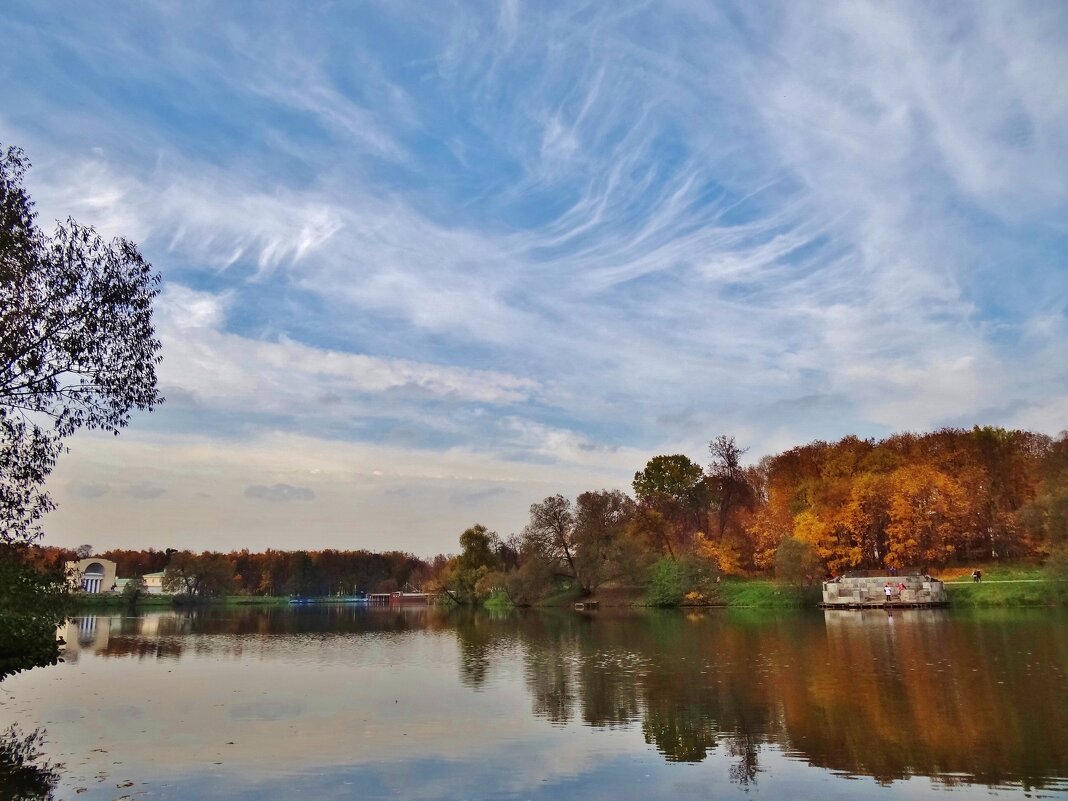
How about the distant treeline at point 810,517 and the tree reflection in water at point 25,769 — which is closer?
the tree reflection in water at point 25,769

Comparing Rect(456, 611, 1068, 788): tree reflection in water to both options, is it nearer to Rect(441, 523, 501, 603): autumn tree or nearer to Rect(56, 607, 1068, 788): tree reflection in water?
Rect(56, 607, 1068, 788): tree reflection in water

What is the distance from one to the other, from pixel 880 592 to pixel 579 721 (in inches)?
2327

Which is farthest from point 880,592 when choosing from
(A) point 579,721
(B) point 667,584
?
(A) point 579,721

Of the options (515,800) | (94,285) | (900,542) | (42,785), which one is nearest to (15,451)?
(94,285)

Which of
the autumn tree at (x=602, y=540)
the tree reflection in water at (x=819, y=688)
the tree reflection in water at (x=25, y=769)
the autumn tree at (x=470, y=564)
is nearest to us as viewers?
the tree reflection in water at (x=25, y=769)

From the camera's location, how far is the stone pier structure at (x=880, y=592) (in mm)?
67688

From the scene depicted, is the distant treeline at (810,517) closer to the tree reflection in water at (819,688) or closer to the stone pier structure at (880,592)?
the stone pier structure at (880,592)

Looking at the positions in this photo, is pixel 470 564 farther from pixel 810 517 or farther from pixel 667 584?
pixel 810 517

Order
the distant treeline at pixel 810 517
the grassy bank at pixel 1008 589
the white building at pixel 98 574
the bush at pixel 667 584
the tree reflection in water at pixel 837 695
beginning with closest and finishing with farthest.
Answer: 1. the tree reflection in water at pixel 837 695
2. the grassy bank at pixel 1008 589
3. the distant treeline at pixel 810 517
4. the bush at pixel 667 584
5. the white building at pixel 98 574

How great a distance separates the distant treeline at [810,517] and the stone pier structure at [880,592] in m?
3.47

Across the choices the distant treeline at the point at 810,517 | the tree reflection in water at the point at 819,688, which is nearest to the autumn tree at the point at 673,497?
the distant treeline at the point at 810,517

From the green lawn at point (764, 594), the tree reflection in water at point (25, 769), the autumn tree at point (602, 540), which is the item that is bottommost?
the green lawn at point (764, 594)

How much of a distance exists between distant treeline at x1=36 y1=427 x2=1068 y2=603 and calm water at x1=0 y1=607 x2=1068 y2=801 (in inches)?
→ 1402

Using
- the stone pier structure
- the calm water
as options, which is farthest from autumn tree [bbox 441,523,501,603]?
the calm water
